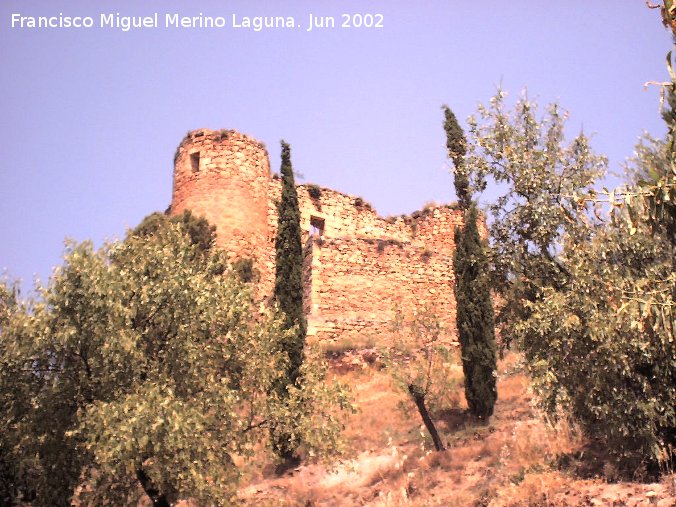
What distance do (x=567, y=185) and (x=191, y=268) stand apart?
8543mm

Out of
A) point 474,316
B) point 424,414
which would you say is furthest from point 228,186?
point 424,414

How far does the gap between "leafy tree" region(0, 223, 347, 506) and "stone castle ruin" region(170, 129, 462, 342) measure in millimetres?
12384

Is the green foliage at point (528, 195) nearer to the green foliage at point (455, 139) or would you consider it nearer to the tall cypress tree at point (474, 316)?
the tall cypress tree at point (474, 316)

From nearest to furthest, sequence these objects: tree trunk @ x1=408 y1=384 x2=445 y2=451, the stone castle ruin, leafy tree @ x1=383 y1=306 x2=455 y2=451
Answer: tree trunk @ x1=408 y1=384 x2=445 y2=451, leafy tree @ x1=383 y1=306 x2=455 y2=451, the stone castle ruin

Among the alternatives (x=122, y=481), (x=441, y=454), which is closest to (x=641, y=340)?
(x=441, y=454)

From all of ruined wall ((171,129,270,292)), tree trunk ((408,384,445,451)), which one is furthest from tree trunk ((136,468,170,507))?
ruined wall ((171,129,270,292))

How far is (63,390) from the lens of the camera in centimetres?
1219

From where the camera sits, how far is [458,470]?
627 inches

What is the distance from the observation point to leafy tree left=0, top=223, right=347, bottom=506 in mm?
11281

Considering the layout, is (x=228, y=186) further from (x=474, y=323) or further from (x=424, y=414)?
(x=424, y=414)

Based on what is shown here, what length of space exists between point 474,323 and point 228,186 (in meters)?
12.6

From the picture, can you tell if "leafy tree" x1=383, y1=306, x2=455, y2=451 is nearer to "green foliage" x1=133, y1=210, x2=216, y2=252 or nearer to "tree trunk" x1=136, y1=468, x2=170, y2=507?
"tree trunk" x1=136, y1=468, x2=170, y2=507

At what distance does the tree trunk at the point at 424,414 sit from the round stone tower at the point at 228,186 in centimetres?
1170

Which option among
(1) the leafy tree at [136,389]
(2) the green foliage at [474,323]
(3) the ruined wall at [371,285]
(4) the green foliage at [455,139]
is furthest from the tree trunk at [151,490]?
(4) the green foliage at [455,139]
